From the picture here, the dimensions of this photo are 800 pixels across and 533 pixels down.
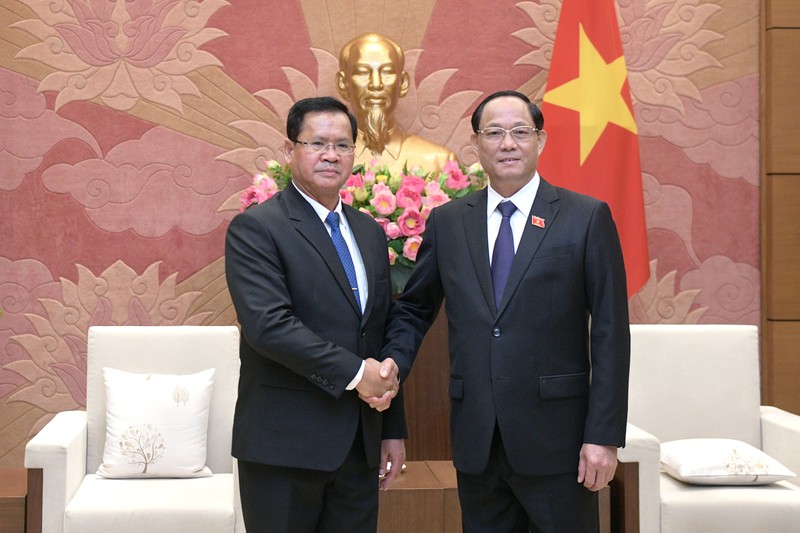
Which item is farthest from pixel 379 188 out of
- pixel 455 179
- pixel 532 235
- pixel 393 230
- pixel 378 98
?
pixel 532 235

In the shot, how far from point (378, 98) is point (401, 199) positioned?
0.80m

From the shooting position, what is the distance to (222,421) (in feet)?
10.8

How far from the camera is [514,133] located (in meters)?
2.06

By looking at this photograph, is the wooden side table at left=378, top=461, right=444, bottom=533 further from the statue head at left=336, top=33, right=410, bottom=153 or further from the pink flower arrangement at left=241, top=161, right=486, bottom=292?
the statue head at left=336, top=33, right=410, bottom=153

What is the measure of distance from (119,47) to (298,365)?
2.61 meters

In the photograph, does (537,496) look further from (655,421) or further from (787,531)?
(655,421)

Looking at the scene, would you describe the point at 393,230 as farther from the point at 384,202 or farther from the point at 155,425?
the point at 155,425

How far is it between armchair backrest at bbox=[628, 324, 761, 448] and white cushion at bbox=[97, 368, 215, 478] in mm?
1582

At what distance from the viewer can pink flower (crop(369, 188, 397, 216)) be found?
309cm

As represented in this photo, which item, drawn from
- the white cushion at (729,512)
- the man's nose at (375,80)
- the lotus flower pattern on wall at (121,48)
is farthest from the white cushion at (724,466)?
the lotus flower pattern on wall at (121,48)

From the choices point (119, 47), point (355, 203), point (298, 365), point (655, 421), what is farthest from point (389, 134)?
point (298, 365)

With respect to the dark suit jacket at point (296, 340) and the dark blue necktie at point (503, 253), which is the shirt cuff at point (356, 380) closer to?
the dark suit jacket at point (296, 340)

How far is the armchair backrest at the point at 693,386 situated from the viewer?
335 cm

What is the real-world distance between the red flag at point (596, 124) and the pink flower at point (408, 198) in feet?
2.81
